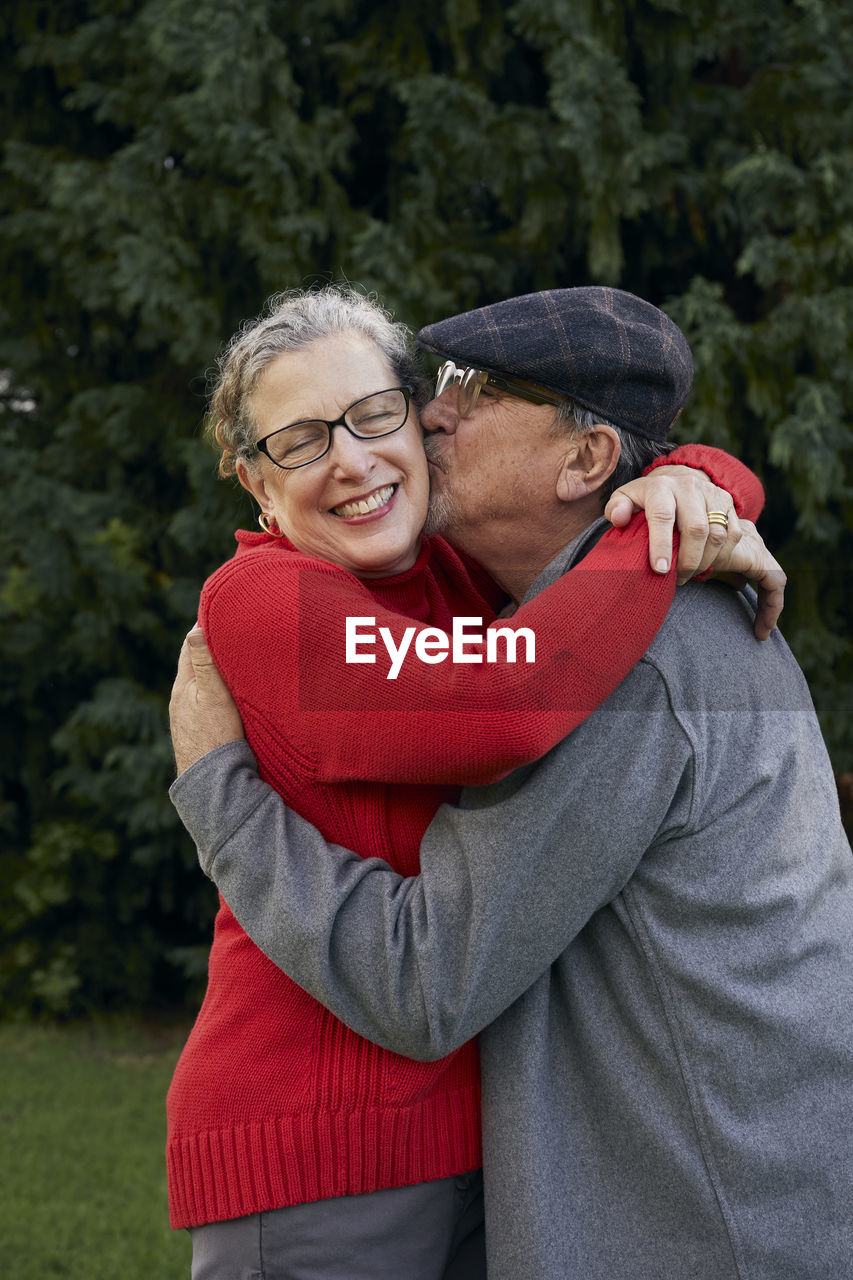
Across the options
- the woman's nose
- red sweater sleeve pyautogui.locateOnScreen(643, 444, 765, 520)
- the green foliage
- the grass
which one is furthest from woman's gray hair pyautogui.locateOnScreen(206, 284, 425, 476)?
the grass

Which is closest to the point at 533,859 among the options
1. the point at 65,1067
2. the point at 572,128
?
the point at 572,128

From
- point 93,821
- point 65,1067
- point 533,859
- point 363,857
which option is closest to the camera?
point 533,859

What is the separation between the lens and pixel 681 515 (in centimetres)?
152

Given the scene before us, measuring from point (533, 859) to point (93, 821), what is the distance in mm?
4949

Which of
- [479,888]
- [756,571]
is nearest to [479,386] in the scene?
[756,571]

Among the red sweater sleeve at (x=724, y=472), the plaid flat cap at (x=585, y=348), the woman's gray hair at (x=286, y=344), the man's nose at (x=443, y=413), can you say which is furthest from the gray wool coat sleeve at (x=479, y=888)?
the woman's gray hair at (x=286, y=344)

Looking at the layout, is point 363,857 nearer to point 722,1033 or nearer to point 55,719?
point 722,1033

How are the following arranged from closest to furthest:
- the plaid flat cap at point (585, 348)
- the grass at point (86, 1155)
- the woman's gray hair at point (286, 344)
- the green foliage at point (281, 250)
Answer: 1. the plaid flat cap at point (585, 348)
2. the woman's gray hair at point (286, 344)
3. the grass at point (86, 1155)
4. the green foliage at point (281, 250)

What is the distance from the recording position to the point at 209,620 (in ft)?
5.35

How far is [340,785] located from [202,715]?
0.75 ft

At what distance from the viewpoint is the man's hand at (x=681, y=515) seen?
1488 mm

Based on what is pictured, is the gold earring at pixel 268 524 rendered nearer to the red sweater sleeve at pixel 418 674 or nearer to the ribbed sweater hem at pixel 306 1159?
the red sweater sleeve at pixel 418 674

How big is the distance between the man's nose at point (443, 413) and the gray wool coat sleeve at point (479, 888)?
584 millimetres

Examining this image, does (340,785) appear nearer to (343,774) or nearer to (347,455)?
(343,774)
